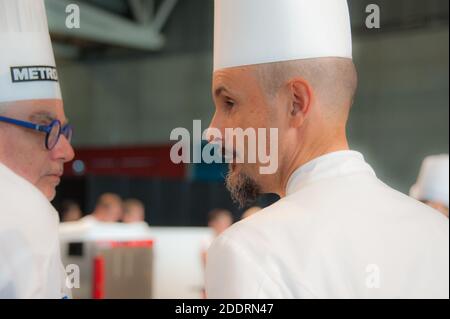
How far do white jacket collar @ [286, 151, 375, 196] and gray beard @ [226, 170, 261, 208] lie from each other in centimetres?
8

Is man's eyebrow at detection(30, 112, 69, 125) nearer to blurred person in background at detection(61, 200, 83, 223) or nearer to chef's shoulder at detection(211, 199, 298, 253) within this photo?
chef's shoulder at detection(211, 199, 298, 253)

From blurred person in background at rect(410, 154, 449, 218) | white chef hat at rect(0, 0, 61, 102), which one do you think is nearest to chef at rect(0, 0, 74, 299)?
white chef hat at rect(0, 0, 61, 102)

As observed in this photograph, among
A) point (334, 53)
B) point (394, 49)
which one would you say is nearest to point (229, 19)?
point (334, 53)

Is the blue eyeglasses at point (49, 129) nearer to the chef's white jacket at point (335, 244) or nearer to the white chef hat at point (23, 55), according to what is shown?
the white chef hat at point (23, 55)

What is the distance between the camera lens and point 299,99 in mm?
911

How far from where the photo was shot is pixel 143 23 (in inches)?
311

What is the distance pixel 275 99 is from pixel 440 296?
329mm

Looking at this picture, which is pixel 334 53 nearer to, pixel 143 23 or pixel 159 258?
pixel 159 258

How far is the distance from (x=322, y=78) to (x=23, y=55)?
0.50 m

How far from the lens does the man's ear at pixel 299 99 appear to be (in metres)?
0.90

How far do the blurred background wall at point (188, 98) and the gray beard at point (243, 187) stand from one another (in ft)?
10.4

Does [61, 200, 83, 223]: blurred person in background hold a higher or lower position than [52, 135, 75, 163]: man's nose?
lower

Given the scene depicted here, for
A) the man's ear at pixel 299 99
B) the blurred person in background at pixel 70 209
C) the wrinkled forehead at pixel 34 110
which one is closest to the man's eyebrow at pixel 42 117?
the wrinkled forehead at pixel 34 110

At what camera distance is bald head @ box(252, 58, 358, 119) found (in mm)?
916
